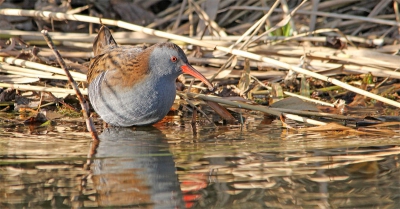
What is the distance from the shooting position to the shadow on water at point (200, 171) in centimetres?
297

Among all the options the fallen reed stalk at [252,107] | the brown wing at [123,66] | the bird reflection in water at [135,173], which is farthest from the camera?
the brown wing at [123,66]

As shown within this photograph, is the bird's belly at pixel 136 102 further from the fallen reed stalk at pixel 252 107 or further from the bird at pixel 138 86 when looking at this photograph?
the fallen reed stalk at pixel 252 107

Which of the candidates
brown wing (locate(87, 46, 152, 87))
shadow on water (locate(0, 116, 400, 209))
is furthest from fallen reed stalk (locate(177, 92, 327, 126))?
brown wing (locate(87, 46, 152, 87))

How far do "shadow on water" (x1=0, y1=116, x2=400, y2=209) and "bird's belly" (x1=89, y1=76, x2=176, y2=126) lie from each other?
0.24 metres

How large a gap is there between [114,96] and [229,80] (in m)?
1.72

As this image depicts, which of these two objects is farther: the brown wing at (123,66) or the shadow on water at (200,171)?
the brown wing at (123,66)

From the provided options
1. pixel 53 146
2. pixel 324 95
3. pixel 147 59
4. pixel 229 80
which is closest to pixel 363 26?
pixel 324 95

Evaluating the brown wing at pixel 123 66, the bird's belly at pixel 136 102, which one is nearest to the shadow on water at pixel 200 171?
the bird's belly at pixel 136 102

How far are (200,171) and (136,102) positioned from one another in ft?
4.64

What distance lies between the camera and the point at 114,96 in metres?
4.79

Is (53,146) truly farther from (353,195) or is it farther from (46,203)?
(353,195)

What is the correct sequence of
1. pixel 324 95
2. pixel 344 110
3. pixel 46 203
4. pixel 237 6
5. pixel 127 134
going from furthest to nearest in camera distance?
pixel 237 6 < pixel 324 95 < pixel 344 110 < pixel 127 134 < pixel 46 203

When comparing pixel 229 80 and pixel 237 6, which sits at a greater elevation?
pixel 237 6

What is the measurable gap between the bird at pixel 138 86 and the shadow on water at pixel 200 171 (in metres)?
0.26
